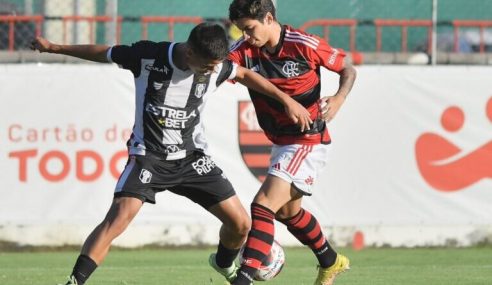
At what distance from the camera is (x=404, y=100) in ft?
Answer: 44.7

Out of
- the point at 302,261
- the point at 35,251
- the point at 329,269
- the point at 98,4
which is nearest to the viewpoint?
the point at 329,269

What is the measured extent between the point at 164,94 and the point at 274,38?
1.08m

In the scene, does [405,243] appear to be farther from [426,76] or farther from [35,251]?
[35,251]

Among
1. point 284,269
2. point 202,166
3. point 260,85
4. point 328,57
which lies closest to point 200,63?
point 260,85

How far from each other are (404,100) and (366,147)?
2.29ft

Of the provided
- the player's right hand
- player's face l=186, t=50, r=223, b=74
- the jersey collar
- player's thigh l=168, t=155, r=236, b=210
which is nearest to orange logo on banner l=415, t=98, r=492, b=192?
the jersey collar

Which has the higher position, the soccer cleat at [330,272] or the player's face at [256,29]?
the player's face at [256,29]

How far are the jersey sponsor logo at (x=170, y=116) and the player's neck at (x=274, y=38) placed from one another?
89cm

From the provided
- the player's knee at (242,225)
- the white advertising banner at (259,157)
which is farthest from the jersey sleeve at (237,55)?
the white advertising banner at (259,157)

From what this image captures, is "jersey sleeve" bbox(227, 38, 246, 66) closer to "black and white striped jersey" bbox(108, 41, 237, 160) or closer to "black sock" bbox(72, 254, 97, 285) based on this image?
"black and white striped jersey" bbox(108, 41, 237, 160)

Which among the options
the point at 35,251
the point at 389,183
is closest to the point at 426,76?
the point at 389,183

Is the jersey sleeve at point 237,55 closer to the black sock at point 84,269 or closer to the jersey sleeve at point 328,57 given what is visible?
the jersey sleeve at point 328,57

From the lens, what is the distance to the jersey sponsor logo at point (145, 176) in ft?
28.0

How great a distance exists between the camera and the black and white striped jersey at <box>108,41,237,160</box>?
334 inches
